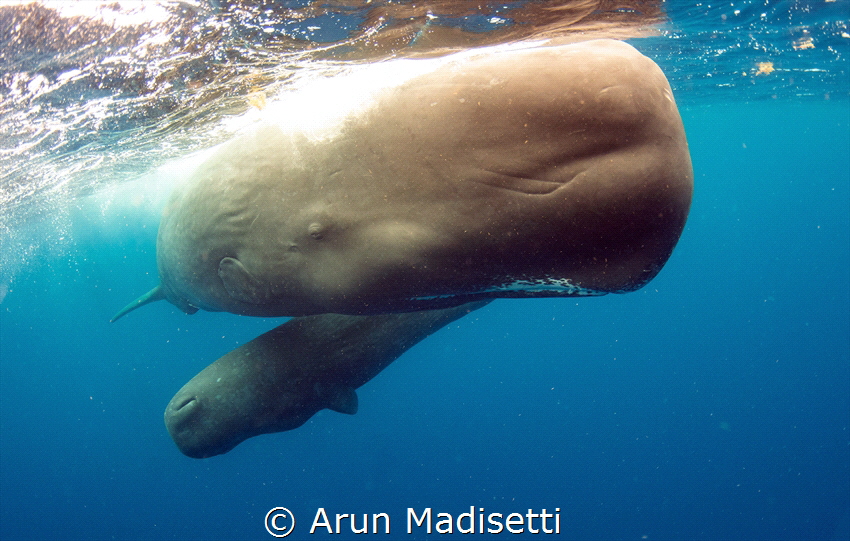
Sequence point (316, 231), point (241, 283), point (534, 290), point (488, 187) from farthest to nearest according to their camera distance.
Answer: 1. point (241, 283)
2. point (316, 231)
3. point (534, 290)
4. point (488, 187)

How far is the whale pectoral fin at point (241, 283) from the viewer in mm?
3461

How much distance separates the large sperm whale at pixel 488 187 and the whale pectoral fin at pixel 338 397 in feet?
5.52

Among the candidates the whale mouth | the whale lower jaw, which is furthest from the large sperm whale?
the whale mouth

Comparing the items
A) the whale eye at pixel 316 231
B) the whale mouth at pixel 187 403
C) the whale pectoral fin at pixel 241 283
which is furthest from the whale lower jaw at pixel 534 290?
the whale mouth at pixel 187 403

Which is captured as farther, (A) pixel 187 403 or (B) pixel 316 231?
(A) pixel 187 403

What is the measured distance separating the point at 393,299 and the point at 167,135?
14360mm

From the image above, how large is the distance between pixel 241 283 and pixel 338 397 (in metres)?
1.62

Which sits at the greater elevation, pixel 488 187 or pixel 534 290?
pixel 488 187

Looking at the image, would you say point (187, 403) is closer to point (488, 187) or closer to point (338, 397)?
point (338, 397)

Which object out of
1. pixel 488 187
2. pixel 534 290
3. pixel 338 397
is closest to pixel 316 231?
pixel 488 187


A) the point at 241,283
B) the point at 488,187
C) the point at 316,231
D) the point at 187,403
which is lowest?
the point at 187,403

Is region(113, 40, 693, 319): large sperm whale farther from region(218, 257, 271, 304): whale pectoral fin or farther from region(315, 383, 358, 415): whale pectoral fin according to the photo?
region(315, 383, 358, 415): whale pectoral fin

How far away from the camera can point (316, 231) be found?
2.82m

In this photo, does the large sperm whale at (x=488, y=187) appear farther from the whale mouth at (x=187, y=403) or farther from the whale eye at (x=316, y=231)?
the whale mouth at (x=187, y=403)
